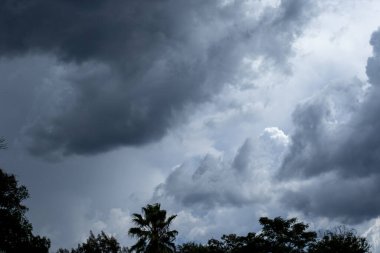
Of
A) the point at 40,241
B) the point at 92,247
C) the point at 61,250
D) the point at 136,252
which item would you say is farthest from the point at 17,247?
the point at 61,250

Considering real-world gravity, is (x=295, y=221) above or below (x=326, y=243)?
above

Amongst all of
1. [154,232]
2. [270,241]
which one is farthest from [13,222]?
[270,241]

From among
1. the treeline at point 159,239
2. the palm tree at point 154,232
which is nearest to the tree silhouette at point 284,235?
the treeline at point 159,239

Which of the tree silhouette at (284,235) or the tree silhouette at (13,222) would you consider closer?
the tree silhouette at (13,222)

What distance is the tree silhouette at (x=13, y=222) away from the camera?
4184 cm

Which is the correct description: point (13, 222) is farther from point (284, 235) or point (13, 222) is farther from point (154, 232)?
point (284, 235)

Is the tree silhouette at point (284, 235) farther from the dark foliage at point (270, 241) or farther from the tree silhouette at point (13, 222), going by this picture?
the tree silhouette at point (13, 222)

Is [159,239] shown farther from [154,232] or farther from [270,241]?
[270,241]

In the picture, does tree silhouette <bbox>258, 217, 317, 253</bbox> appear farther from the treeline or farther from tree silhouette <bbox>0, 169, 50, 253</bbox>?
tree silhouette <bbox>0, 169, 50, 253</bbox>

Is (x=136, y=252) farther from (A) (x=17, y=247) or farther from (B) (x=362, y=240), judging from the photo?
(B) (x=362, y=240)

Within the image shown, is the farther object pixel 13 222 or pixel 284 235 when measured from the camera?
pixel 284 235

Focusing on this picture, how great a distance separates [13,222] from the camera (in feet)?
138

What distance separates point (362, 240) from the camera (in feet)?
205

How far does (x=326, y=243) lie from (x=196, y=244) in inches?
892
